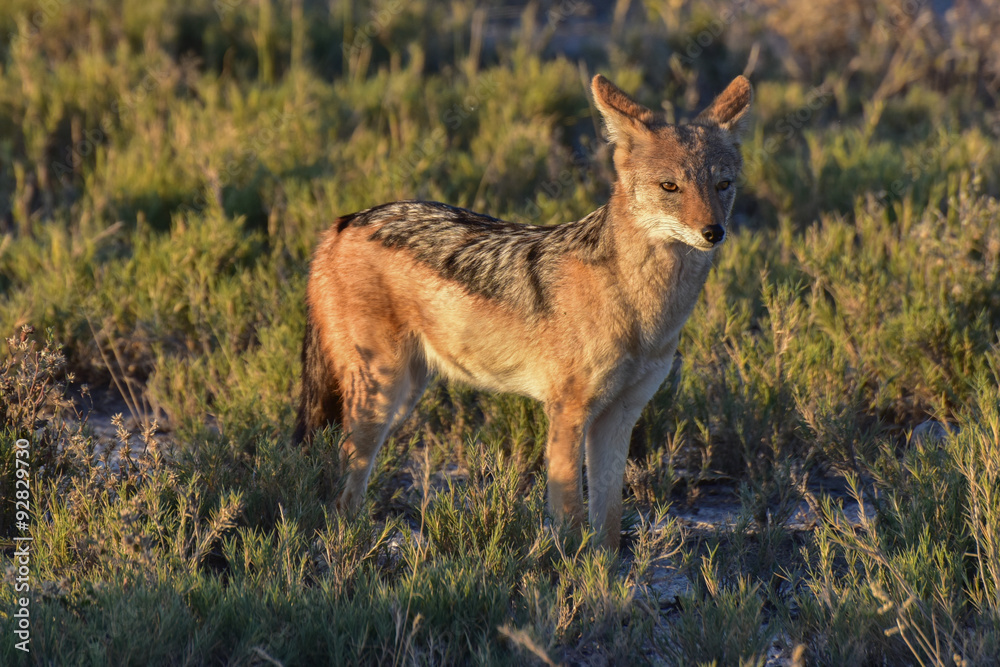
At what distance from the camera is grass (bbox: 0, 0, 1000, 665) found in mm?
2922

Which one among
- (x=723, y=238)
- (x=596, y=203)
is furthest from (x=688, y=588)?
(x=596, y=203)

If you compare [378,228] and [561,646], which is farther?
[378,228]

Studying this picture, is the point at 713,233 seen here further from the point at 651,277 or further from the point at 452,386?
the point at 452,386

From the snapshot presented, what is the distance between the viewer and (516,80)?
855 cm

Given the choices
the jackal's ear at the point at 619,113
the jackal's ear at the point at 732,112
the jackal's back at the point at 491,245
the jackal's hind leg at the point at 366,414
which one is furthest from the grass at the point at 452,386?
the jackal's ear at the point at 619,113

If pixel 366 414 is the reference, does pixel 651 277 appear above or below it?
above

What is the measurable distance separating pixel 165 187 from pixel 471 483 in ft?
12.7

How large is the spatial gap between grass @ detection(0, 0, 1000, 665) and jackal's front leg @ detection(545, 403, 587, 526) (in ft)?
0.36

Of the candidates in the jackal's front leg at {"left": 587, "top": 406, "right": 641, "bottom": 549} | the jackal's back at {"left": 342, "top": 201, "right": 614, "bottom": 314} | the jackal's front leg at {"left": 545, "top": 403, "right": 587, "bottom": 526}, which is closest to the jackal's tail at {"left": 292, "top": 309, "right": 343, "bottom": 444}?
the jackal's back at {"left": 342, "top": 201, "right": 614, "bottom": 314}

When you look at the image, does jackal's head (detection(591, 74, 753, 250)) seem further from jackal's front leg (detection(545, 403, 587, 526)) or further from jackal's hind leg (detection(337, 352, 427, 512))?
jackal's hind leg (detection(337, 352, 427, 512))

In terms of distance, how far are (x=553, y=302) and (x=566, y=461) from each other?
2.07ft

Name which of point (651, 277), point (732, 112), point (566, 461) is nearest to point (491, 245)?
point (651, 277)

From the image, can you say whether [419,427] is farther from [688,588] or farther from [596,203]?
[596,203]

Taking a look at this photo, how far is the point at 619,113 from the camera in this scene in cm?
369
